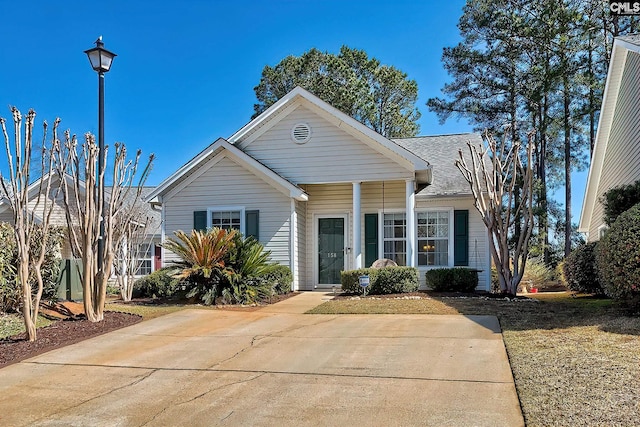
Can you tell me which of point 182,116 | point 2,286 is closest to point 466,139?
point 182,116

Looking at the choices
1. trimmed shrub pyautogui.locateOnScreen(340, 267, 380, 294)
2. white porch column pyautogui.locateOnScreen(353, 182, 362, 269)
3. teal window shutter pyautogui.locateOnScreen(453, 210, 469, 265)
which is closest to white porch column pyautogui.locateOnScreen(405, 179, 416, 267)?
white porch column pyautogui.locateOnScreen(353, 182, 362, 269)

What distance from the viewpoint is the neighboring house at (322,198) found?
45.4 ft

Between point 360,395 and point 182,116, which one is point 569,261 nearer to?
point 360,395

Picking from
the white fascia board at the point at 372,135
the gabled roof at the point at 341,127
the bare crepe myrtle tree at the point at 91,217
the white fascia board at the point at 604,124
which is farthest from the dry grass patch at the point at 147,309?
the white fascia board at the point at 604,124

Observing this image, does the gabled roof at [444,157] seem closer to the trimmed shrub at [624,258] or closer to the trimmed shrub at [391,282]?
the trimmed shrub at [391,282]

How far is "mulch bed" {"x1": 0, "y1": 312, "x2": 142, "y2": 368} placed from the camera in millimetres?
6684

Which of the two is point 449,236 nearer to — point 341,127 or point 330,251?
point 330,251

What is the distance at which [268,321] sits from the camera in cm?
881

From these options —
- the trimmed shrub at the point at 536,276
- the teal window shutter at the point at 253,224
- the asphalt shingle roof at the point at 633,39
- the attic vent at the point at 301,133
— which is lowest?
the trimmed shrub at the point at 536,276

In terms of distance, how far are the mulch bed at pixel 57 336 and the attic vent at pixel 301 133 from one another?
23.0ft

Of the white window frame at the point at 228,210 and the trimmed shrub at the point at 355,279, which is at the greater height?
the white window frame at the point at 228,210

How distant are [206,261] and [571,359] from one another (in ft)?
23.9

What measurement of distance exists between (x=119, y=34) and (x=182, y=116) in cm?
1194

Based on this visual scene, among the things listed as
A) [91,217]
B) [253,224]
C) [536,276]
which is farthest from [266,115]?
[536,276]
